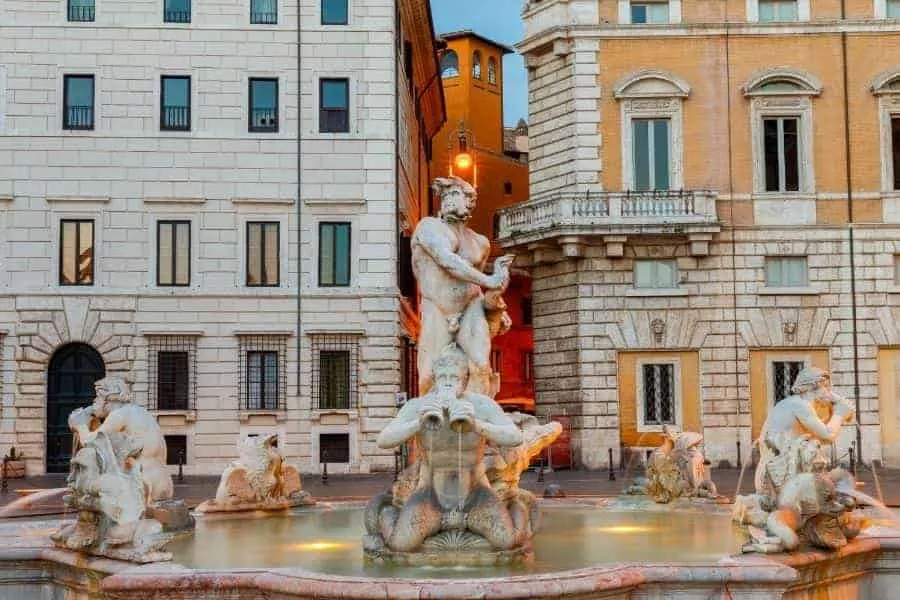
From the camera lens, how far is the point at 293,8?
32344 millimetres

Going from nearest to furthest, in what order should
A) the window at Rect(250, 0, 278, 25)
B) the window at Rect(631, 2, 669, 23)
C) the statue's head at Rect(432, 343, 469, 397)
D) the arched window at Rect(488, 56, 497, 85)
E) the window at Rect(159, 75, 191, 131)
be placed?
the statue's head at Rect(432, 343, 469, 397) → the window at Rect(159, 75, 191, 131) → the window at Rect(250, 0, 278, 25) → the window at Rect(631, 2, 669, 23) → the arched window at Rect(488, 56, 497, 85)

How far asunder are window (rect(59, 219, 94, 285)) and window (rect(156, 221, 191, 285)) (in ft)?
5.51

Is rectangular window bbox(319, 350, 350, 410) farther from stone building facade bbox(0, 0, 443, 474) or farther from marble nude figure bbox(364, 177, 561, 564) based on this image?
marble nude figure bbox(364, 177, 561, 564)

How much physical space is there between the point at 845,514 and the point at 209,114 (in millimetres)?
24903

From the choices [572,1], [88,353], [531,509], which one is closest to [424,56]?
[572,1]

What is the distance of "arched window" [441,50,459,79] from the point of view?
63.8 meters

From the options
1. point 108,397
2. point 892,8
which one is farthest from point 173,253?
point 108,397

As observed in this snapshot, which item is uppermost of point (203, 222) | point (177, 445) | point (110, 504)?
point (203, 222)

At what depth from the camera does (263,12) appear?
32.4 metres

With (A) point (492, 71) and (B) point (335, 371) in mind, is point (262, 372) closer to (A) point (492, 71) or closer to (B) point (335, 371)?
(B) point (335, 371)

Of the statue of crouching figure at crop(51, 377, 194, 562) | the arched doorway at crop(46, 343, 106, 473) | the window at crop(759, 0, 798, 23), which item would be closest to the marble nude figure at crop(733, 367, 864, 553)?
the statue of crouching figure at crop(51, 377, 194, 562)

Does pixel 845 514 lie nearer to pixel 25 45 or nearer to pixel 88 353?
pixel 88 353

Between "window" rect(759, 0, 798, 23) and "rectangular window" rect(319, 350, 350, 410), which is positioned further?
"window" rect(759, 0, 798, 23)

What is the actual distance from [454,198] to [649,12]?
77.6ft
